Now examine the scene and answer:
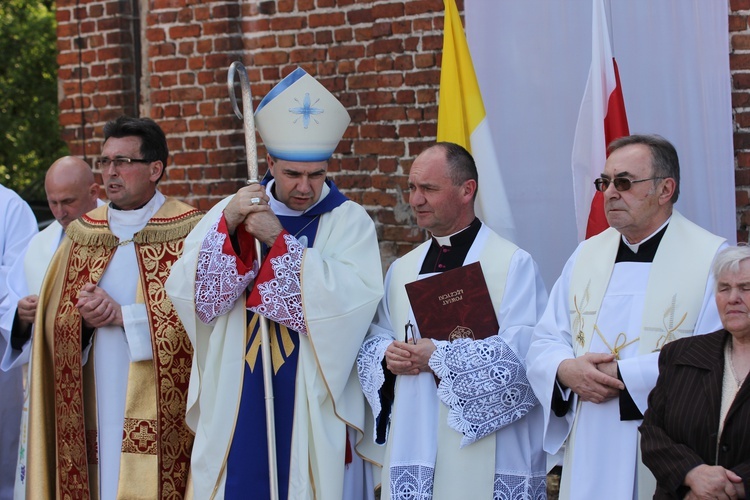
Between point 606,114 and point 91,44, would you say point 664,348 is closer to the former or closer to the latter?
point 606,114

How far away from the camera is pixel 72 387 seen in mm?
4652

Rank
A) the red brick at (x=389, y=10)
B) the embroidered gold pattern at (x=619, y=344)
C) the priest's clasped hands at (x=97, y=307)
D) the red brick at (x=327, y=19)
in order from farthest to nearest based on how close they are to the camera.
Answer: the red brick at (x=327, y=19), the red brick at (x=389, y=10), the priest's clasped hands at (x=97, y=307), the embroidered gold pattern at (x=619, y=344)

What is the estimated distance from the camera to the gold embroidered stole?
146 inches

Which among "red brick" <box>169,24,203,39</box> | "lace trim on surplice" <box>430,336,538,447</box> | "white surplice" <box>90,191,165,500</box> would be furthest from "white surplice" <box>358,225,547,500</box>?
"red brick" <box>169,24,203,39</box>

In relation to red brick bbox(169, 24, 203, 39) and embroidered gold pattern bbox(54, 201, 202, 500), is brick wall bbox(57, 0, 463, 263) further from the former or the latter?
embroidered gold pattern bbox(54, 201, 202, 500)

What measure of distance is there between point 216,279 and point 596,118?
1783mm

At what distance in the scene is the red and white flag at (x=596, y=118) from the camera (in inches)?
188

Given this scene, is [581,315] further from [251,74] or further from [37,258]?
[251,74]

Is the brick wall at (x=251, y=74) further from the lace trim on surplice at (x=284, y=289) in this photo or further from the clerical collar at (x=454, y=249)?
the lace trim on surplice at (x=284, y=289)

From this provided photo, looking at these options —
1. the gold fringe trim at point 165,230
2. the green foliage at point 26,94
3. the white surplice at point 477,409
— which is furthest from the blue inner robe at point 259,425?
the green foliage at point 26,94

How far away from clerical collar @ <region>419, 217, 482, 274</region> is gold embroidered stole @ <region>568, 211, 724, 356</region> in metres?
0.49

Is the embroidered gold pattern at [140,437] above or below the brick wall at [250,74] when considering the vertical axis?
below

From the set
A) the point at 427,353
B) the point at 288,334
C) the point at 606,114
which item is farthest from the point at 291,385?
the point at 606,114

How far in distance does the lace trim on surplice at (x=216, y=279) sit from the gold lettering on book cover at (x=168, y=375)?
0.38 metres
